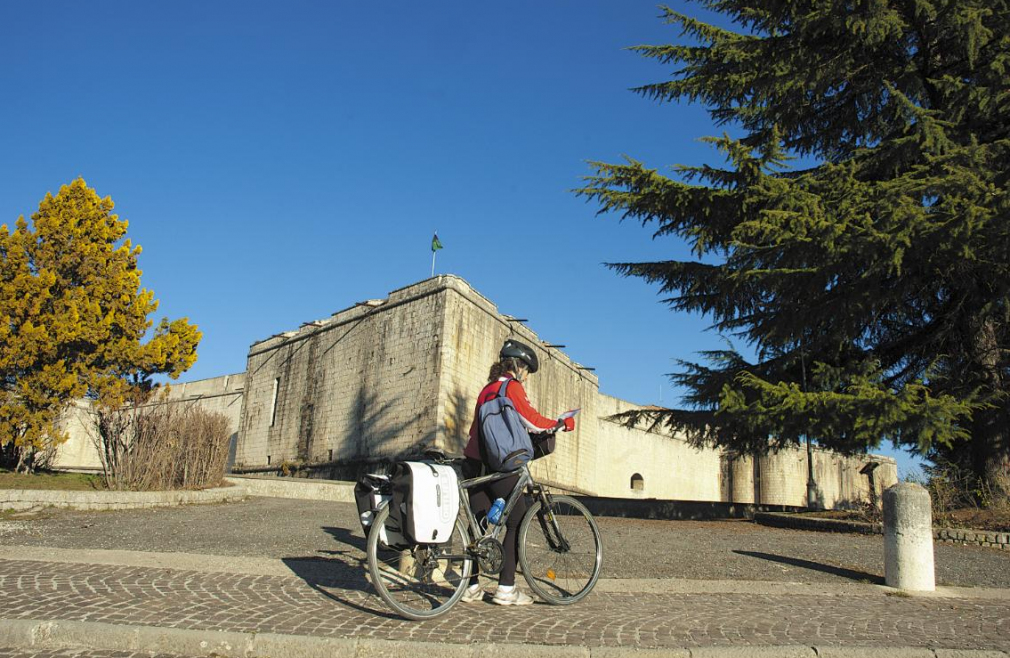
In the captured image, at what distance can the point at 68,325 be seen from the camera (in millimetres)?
16891

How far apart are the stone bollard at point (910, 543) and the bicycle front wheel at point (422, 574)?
3.71 metres

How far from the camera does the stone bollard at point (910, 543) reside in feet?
18.6

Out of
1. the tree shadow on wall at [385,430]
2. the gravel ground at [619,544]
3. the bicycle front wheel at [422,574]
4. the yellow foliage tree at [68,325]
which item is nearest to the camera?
the bicycle front wheel at [422,574]

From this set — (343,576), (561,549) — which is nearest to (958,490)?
(561,549)

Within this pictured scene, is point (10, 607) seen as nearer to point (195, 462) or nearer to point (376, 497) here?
point (376, 497)

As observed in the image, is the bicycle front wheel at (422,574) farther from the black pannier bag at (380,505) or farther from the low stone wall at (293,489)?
the low stone wall at (293,489)

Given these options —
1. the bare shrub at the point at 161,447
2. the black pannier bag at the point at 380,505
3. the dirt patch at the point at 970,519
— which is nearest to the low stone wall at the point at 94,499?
the bare shrub at the point at 161,447

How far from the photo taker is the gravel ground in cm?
646

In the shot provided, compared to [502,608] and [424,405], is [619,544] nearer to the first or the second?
[502,608]

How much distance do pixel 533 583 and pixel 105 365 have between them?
678 inches

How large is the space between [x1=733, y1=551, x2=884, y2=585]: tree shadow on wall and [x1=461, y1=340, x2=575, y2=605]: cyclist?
11.3ft

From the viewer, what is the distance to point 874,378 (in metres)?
10.5

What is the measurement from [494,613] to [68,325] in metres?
16.5

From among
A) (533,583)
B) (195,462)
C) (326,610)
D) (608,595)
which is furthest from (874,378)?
(195,462)
